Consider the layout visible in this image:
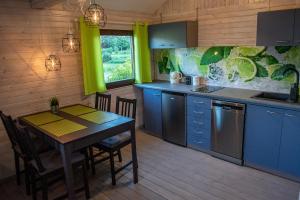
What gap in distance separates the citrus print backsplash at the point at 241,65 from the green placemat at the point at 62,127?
241 cm

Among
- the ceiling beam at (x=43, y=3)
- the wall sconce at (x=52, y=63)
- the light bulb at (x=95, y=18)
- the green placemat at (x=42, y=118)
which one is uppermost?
the ceiling beam at (x=43, y=3)

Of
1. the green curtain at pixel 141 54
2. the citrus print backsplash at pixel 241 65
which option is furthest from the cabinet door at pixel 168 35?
the citrus print backsplash at pixel 241 65

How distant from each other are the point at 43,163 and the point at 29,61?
1.40m

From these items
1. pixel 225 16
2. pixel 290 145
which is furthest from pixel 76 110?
pixel 290 145

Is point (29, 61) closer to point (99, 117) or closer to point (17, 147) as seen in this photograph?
point (17, 147)

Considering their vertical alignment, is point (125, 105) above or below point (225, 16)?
below

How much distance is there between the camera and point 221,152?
11.0ft

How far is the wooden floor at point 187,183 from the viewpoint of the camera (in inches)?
103

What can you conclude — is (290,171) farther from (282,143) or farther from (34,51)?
(34,51)

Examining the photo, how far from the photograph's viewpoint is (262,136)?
2928mm

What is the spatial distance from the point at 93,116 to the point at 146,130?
1765mm

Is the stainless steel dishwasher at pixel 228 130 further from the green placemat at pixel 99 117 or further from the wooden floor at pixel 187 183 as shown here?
the green placemat at pixel 99 117

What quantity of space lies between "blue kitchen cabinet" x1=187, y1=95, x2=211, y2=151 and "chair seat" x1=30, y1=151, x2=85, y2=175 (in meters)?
1.81

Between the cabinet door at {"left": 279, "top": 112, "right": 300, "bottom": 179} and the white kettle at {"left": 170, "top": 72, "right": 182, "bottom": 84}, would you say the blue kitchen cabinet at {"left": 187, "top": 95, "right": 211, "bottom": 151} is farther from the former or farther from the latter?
the cabinet door at {"left": 279, "top": 112, "right": 300, "bottom": 179}
